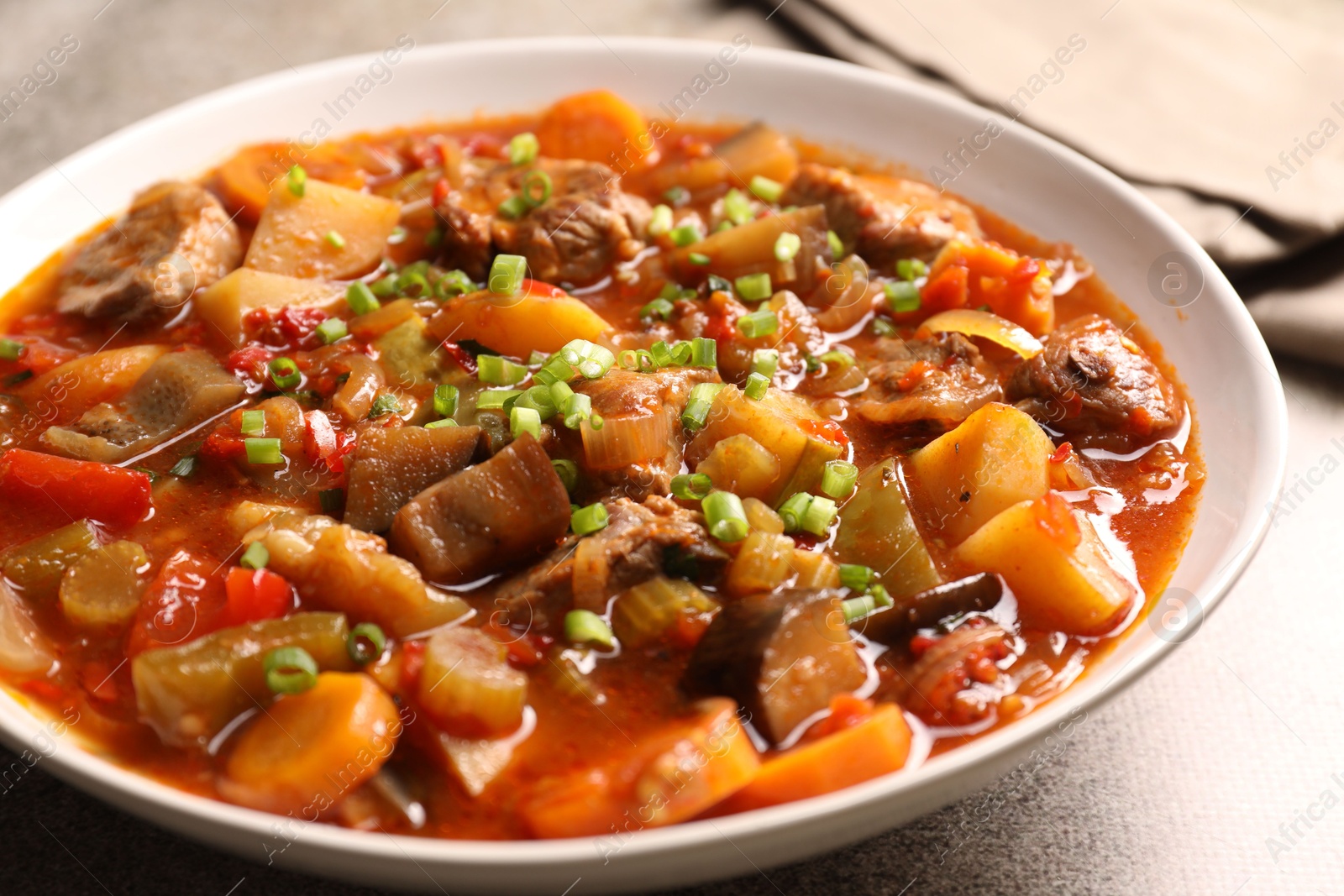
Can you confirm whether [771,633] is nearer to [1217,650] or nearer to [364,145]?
[1217,650]

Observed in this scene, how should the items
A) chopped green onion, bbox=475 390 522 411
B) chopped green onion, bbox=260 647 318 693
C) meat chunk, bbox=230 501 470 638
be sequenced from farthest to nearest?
chopped green onion, bbox=475 390 522 411
meat chunk, bbox=230 501 470 638
chopped green onion, bbox=260 647 318 693

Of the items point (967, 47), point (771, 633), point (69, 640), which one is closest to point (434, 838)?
point (771, 633)

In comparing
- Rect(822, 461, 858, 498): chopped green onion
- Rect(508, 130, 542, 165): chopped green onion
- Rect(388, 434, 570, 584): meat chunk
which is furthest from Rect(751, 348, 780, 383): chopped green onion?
Rect(508, 130, 542, 165): chopped green onion

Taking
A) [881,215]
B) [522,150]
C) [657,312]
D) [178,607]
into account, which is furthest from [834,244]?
[178,607]

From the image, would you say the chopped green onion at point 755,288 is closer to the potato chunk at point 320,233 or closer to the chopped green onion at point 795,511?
the chopped green onion at point 795,511

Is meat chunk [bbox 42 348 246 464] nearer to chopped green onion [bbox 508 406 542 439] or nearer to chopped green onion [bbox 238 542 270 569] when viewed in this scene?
chopped green onion [bbox 238 542 270 569]
